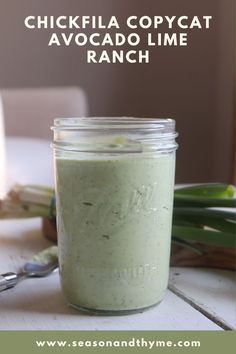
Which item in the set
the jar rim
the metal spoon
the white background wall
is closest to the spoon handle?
the metal spoon

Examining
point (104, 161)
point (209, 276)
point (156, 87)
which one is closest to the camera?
point (104, 161)

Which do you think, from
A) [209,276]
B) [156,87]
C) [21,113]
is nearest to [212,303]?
[209,276]

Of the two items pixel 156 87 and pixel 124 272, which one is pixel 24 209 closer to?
pixel 124 272

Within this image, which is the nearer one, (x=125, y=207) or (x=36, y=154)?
(x=125, y=207)

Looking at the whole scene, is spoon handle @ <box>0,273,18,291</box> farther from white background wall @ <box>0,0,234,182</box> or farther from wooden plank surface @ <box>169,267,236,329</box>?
white background wall @ <box>0,0,234,182</box>

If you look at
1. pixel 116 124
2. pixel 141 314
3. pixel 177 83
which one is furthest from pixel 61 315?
pixel 177 83

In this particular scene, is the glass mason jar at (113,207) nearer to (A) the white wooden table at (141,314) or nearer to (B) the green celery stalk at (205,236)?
(A) the white wooden table at (141,314)

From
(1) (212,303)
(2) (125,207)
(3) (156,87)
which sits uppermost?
(3) (156,87)
